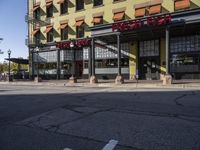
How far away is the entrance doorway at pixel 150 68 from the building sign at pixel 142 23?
577cm

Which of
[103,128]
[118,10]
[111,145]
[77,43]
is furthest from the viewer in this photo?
[77,43]

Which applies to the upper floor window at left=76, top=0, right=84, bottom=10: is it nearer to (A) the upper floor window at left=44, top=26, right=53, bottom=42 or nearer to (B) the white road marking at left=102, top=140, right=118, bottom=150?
(A) the upper floor window at left=44, top=26, right=53, bottom=42

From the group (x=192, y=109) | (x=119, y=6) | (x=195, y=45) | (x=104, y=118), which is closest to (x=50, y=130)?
(x=104, y=118)

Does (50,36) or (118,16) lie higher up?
(118,16)

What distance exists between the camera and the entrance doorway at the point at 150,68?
31227 millimetres

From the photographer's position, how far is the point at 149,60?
31.9 meters

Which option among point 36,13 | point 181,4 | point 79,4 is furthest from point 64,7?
point 181,4

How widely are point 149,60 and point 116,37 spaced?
4209 mm

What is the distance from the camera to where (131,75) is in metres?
32.7

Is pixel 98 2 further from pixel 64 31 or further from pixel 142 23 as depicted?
pixel 142 23

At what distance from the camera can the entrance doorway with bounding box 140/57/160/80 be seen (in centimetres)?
3123

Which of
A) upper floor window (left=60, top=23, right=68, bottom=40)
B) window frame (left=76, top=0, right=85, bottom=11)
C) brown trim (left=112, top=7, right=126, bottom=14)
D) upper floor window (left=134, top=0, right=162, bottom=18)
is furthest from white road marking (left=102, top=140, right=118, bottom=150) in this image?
upper floor window (left=60, top=23, right=68, bottom=40)

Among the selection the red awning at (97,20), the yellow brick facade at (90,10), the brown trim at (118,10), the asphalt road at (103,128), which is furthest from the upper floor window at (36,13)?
the asphalt road at (103,128)

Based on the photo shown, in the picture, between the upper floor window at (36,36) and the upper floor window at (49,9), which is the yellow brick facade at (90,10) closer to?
the upper floor window at (49,9)
